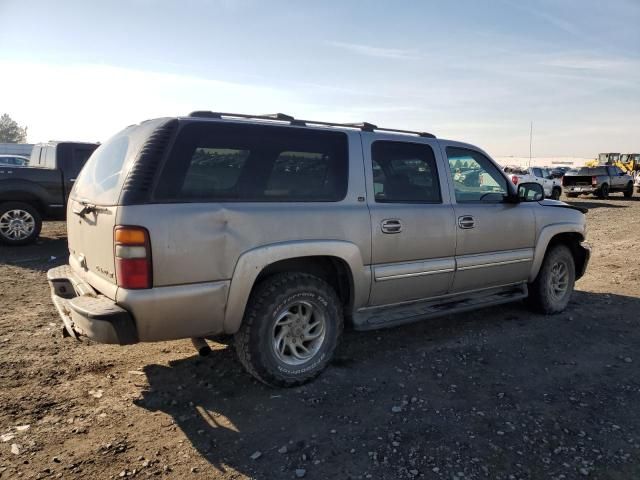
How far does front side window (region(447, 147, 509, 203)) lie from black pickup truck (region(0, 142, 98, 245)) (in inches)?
286

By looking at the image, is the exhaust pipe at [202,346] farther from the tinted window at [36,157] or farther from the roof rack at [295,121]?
the tinted window at [36,157]

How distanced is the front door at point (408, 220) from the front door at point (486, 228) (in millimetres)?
163

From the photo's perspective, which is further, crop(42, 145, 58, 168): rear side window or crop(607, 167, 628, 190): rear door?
crop(607, 167, 628, 190): rear door

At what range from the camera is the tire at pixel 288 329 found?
11.4ft

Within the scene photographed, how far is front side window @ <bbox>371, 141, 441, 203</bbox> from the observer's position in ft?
13.5

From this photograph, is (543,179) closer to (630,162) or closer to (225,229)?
(630,162)

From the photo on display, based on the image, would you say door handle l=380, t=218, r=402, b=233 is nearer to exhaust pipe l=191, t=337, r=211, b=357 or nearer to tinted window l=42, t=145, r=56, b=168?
exhaust pipe l=191, t=337, r=211, b=357

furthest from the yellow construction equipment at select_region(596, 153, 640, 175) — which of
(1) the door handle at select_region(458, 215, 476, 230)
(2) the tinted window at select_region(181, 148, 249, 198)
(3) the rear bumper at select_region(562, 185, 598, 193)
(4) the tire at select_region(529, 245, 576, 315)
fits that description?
(2) the tinted window at select_region(181, 148, 249, 198)

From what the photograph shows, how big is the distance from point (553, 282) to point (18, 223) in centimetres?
854

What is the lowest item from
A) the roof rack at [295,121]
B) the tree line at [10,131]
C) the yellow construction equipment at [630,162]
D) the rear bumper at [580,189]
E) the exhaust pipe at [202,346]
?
the exhaust pipe at [202,346]

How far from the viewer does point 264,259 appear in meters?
3.37

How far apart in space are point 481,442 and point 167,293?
2.09 m

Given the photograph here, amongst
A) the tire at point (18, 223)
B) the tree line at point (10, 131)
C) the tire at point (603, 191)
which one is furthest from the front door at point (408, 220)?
the tree line at point (10, 131)

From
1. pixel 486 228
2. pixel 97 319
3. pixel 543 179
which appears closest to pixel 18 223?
pixel 97 319
